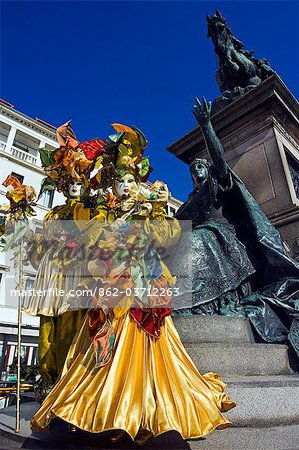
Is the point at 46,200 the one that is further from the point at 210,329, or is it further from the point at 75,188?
the point at 210,329

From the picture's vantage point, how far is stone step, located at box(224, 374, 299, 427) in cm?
264

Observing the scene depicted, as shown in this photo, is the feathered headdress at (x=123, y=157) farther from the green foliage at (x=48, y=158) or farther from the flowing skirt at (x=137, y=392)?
the flowing skirt at (x=137, y=392)

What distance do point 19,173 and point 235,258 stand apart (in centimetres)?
2482

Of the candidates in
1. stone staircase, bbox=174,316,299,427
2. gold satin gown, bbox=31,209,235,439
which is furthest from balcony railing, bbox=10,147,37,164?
gold satin gown, bbox=31,209,235,439

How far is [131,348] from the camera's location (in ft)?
8.47

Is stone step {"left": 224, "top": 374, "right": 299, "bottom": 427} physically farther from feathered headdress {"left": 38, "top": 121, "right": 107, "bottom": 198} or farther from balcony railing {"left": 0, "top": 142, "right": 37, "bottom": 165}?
balcony railing {"left": 0, "top": 142, "right": 37, "bottom": 165}

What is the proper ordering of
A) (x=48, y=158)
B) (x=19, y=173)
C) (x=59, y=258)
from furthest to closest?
1. (x=19, y=173)
2. (x=48, y=158)
3. (x=59, y=258)

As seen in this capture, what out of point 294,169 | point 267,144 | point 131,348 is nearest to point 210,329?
point 131,348

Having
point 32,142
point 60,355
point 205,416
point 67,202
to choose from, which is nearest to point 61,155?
point 67,202

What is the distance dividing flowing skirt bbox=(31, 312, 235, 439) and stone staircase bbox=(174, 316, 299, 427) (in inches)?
13.8

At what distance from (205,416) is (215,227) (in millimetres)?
3317

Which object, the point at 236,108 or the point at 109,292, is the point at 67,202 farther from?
the point at 236,108

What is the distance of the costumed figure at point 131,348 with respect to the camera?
7.03 ft

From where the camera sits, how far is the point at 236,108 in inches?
291
